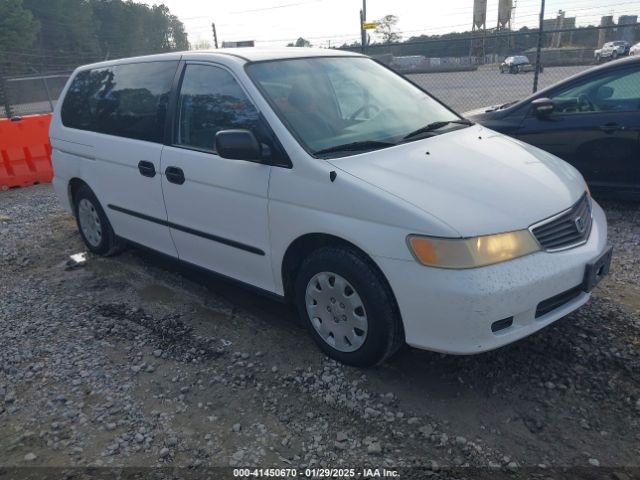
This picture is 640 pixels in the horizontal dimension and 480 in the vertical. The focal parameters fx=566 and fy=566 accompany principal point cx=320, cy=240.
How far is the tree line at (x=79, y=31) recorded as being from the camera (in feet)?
141

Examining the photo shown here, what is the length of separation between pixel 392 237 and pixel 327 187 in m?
0.50

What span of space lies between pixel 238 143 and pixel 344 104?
2.91ft

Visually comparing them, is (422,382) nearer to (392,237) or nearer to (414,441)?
(414,441)

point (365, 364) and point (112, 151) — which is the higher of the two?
point (112, 151)

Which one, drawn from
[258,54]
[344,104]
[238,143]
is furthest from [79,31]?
[238,143]

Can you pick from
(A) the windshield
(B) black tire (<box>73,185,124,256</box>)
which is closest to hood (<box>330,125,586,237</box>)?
(A) the windshield

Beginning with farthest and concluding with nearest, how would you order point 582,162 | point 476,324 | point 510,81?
point 510,81 → point 582,162 → point 476,324

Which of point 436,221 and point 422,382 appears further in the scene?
point 422,382

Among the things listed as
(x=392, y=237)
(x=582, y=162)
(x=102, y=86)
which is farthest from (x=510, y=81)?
(x=392, y=237)

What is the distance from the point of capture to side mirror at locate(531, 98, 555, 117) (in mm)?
5656

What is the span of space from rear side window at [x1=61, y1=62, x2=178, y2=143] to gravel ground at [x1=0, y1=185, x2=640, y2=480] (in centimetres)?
141

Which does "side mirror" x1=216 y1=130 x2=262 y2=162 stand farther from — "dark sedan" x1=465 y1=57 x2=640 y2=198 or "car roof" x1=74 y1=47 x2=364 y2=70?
"dark sedan" x1=465 y1=57 x2=640 y2=198

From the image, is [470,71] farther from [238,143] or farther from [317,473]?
[317,473]

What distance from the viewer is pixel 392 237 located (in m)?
2.83
